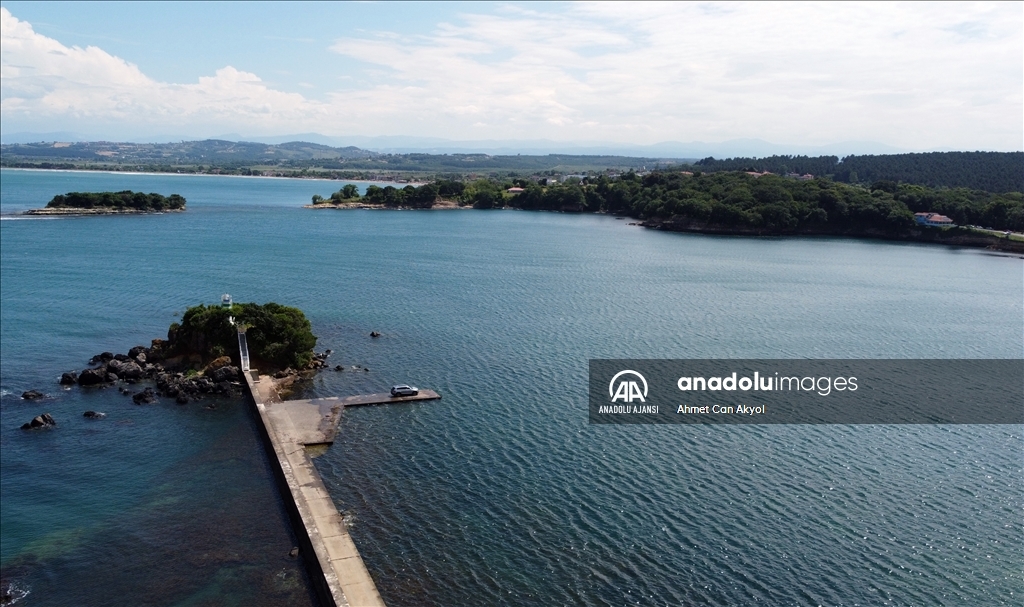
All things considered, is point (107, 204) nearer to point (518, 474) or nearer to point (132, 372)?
point (132, 372)

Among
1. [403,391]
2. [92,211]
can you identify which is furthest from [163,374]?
[92,211]

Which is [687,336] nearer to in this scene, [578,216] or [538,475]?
[538,475]

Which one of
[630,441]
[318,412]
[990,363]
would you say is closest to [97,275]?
[318,412]

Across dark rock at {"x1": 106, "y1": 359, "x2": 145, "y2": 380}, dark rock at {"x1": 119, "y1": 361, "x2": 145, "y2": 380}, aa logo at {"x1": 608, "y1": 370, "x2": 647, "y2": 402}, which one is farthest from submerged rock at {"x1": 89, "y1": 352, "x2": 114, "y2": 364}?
aa logo at {"x1": 608, "y1": 370, "x2": 647, "y2": 402}

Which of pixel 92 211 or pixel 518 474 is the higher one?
pixel 92 211

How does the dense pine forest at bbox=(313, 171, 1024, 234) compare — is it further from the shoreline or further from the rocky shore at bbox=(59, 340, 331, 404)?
the rocky shore at bbox=(59, 340, 331, 404)

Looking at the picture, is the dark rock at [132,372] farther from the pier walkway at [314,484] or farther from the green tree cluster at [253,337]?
the pier walkway at [314,484]
